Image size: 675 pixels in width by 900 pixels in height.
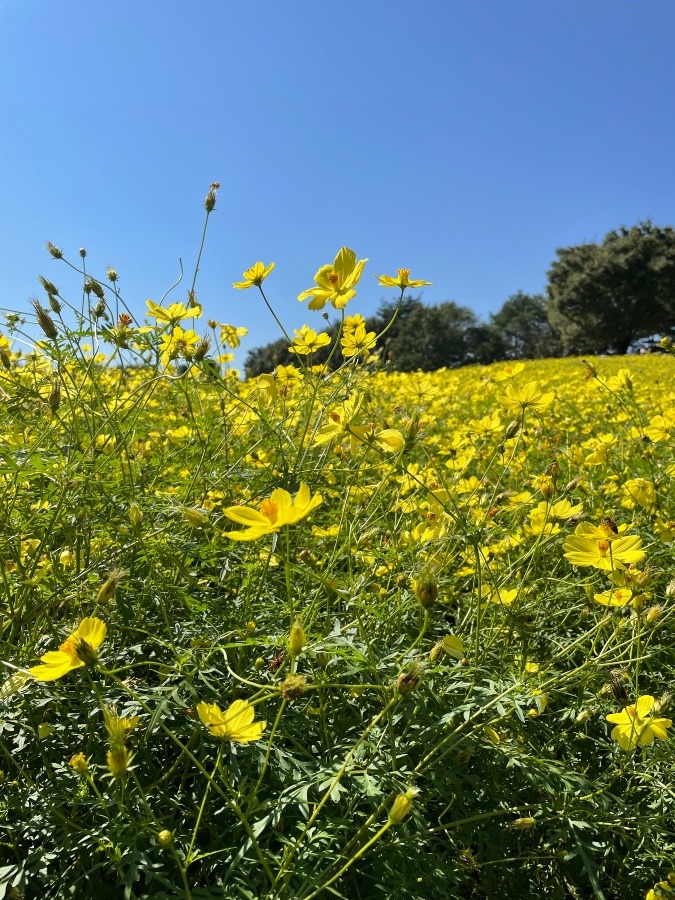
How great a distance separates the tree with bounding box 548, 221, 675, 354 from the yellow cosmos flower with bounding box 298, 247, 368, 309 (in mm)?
32282

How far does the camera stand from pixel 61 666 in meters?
0.83

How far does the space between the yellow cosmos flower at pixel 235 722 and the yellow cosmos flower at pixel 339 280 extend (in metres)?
0.81

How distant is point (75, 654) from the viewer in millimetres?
814

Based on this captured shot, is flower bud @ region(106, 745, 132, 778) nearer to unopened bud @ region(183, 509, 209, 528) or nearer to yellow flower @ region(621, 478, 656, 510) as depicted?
unopened bud @ region(183, 509, 209, 528)

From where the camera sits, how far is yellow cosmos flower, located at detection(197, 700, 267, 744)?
830 millimetres

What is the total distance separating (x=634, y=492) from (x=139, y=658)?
1.48m

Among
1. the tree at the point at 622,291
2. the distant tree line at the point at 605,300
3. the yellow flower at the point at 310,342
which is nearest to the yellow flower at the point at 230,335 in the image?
the yellow flower at the point at 310,342

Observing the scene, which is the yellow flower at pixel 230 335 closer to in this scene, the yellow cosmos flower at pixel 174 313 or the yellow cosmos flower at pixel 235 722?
the yellow cosmos flower at pixel 174 313

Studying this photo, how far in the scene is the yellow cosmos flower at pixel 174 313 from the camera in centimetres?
164

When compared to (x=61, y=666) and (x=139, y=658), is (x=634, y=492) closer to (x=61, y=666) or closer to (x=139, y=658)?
(x=139, y=658)

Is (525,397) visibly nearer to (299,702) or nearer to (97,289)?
(299,702)

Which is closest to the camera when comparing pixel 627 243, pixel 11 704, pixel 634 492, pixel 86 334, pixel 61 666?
pixel 61 666

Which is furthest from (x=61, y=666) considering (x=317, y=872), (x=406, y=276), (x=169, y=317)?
(x=406, y=276)

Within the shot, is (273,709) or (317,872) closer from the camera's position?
(317,872)
